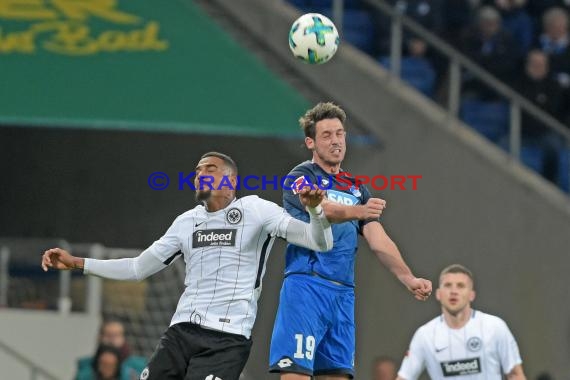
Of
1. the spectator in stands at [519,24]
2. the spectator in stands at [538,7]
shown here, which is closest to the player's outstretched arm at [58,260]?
the spectator in stands at [519,24]

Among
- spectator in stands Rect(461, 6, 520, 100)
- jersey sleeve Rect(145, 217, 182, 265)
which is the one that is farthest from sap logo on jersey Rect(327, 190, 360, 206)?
spectator in stands Rect(461, 6, 520, 100)

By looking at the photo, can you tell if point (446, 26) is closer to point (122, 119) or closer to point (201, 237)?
point (122, 119)

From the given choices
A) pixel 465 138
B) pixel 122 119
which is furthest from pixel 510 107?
pixel 122 119

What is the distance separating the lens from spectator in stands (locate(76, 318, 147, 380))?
11586 millimetres

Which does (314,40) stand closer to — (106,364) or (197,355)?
(197,355)

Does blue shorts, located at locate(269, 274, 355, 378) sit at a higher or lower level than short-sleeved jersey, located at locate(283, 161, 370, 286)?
lower

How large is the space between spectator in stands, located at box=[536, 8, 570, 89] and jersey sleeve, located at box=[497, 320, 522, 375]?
6071mm

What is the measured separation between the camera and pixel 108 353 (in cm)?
1170

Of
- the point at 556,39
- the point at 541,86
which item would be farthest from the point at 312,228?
the point at 556,39

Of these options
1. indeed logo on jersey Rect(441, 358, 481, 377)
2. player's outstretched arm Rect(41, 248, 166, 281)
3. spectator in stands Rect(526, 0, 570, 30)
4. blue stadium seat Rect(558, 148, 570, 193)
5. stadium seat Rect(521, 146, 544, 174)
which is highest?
spectator in stands Rect(526, 0, 570, 30)

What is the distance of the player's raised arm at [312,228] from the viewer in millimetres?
6969

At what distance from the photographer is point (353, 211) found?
7.02 metres

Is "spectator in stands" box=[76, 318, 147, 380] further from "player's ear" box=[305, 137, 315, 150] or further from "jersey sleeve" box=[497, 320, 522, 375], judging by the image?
"player's ear" box=[305, 137, 315, 150]

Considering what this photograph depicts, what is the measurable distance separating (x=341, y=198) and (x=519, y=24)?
26.9 feet
